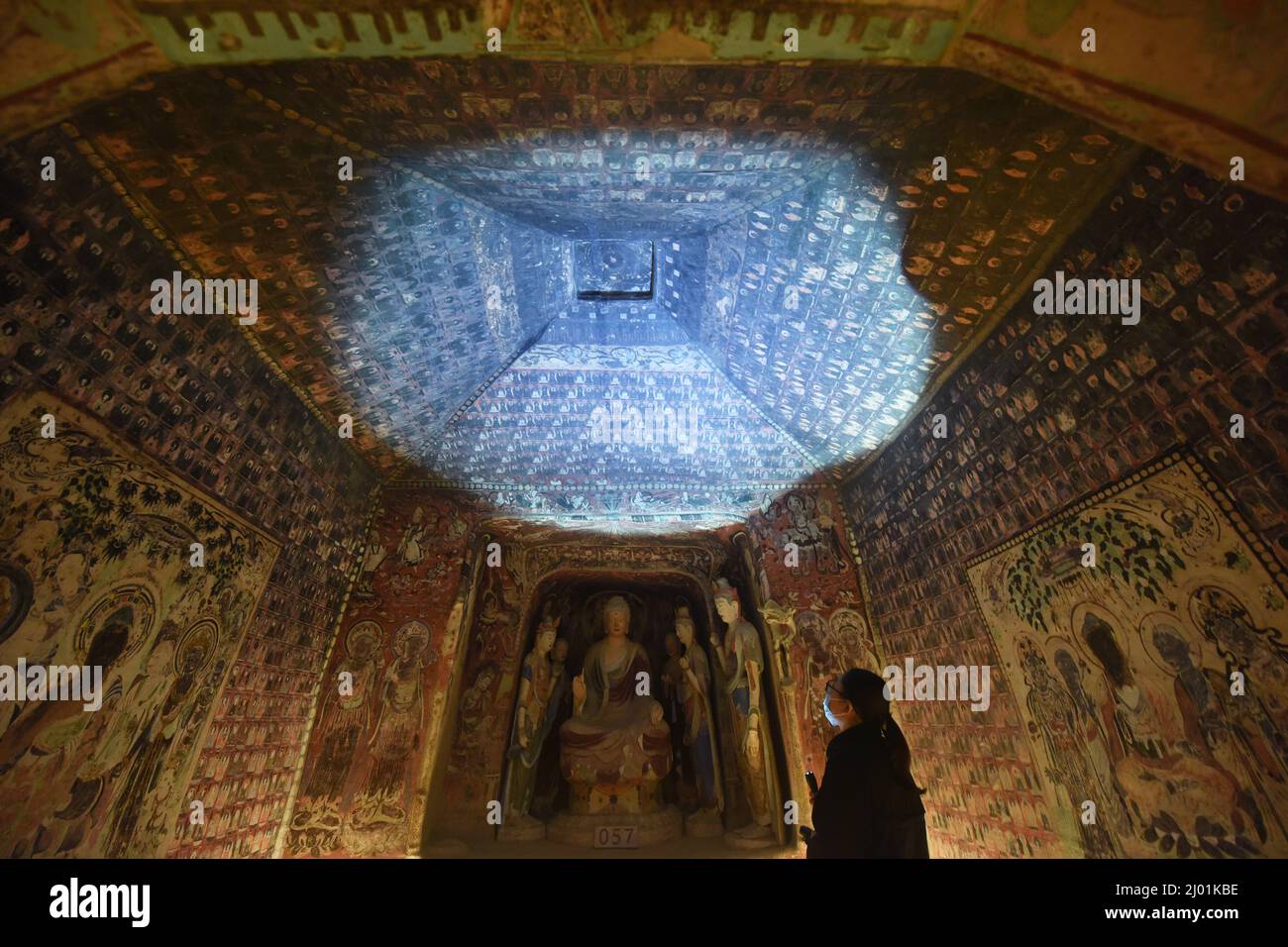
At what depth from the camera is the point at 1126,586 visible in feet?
11.6

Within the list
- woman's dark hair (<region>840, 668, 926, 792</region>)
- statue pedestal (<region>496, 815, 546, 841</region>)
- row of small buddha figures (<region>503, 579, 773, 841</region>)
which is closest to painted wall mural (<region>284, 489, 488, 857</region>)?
statue pedestal (<region>496, 815, 546, 841</region>)

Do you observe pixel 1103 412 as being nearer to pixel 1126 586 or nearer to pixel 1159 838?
pixel 1126 586

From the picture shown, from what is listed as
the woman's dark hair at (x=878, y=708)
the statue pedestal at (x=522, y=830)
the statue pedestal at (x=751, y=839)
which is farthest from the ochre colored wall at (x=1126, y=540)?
the statue pedestal at (x=522, y=830)

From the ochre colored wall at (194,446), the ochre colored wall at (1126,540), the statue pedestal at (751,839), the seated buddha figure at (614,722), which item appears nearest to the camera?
the ochre colored wall at (1126,540)

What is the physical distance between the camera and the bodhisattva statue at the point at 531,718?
7199mm

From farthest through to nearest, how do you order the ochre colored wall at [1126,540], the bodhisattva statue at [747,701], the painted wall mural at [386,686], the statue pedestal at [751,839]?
the bodhisattva statue at [747,701], the statue pedestal at [751,839], the painted wall mural at [386,686], the ochre colored wall at [1126,540]

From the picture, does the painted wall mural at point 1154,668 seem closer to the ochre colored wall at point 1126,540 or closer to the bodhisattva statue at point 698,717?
the ochre colored wall at point 1126,540

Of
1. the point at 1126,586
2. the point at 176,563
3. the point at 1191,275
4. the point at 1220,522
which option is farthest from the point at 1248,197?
the point at 176,563

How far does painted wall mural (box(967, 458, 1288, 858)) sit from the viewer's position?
9.47ft

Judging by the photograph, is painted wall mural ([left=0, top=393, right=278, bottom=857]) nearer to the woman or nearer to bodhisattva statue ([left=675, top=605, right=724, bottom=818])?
the woman

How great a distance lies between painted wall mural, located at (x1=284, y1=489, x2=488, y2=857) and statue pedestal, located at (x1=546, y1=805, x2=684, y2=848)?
72.5 inches

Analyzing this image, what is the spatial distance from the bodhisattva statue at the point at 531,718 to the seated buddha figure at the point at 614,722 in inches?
13.1

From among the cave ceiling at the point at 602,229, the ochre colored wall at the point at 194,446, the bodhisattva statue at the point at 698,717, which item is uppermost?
the cave ceiling at the point at 602,229

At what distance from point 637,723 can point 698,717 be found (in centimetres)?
82
